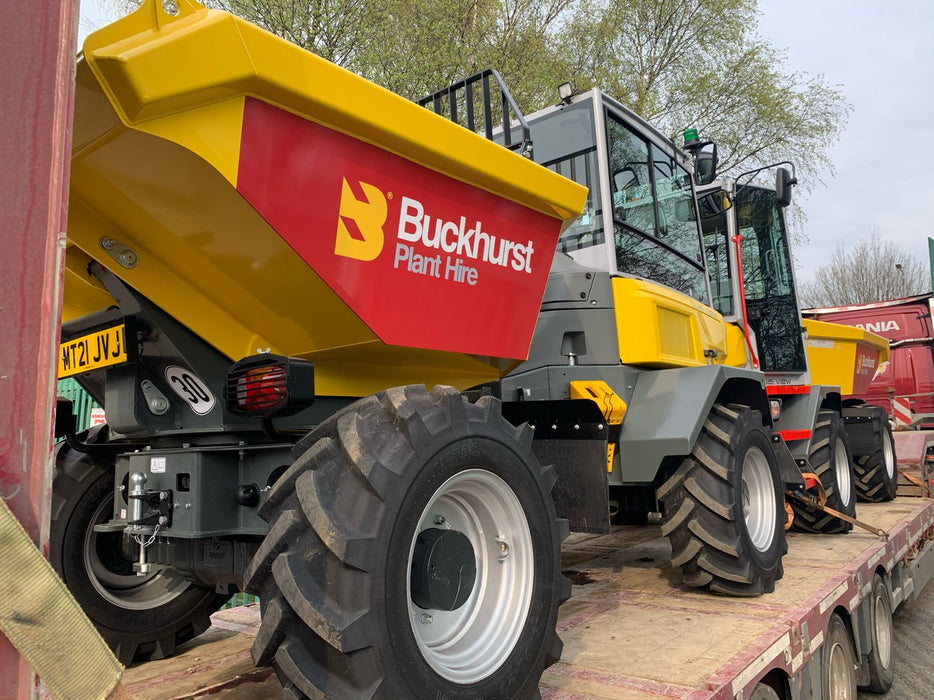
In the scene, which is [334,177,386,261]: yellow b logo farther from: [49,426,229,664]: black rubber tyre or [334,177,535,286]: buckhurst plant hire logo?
[49,426,229,664]: black rubber tyre

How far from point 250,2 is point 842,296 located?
29.3 meters

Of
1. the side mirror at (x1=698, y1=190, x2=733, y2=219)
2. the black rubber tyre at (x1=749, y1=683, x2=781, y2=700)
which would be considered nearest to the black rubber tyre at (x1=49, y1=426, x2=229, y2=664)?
the black rubber tyre at (x1=749, y1=683, x2=781, y2=700)

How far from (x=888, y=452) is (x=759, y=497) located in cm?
496

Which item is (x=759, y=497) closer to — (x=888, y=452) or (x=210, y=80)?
(x=210, y=80)

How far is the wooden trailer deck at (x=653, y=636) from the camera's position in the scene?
8.57 ft

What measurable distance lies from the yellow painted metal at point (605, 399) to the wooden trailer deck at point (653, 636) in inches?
29.4

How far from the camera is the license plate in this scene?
2697 millimetres

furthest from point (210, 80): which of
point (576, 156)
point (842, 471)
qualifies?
point (842, 471)

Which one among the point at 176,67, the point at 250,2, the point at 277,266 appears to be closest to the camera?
the point at 176,67

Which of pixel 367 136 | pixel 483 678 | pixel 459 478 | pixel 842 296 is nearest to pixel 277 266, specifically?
pixel 367 136

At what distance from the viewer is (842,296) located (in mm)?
33062

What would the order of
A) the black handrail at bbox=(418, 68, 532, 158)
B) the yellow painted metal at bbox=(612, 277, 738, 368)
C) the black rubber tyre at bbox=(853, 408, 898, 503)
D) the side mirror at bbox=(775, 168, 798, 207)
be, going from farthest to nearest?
the black rubber tyre at bbox=(853, 408, 898, 503)
the side mirror at bbox=(775, 168, 798, 207)
the yellow painted metal at bbox=(612, 277, 738, 368)
the black handrail at bbox=(418, 68, 532, 158)

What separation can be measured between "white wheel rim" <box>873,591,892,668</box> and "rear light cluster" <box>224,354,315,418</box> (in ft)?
13.1

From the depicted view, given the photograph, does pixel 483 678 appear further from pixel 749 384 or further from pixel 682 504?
pixel 749 384
